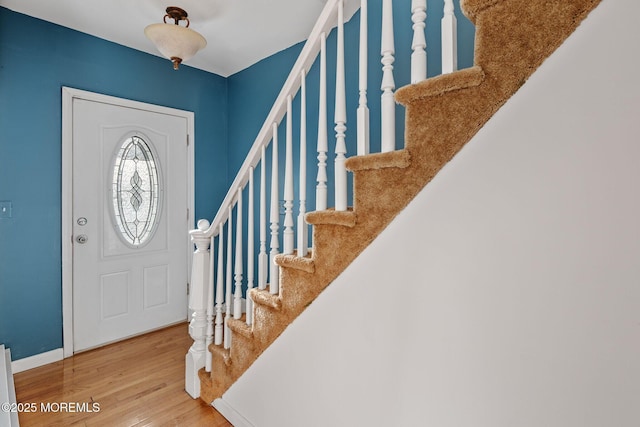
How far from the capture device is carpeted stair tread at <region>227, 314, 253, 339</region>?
63.0 inches

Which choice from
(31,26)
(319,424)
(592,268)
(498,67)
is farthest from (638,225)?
(31,26)

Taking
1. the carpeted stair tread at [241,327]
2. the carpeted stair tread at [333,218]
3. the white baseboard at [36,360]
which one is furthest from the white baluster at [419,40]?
the white baseboard at [36,360]

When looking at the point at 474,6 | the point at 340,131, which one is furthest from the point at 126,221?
the point at 474,6

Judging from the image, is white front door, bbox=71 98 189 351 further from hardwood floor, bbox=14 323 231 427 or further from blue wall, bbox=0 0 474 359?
hardwood floor, bbox=14 323 231 427

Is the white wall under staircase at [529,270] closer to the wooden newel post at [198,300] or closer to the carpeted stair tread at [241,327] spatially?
the carpeted stair tread at [241,327]

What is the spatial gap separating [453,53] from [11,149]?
277 cm

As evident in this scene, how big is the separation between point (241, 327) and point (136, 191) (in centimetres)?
184

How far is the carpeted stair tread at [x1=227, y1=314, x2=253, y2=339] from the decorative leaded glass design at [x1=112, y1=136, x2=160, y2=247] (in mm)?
1600

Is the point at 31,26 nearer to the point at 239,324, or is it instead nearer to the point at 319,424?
the point at 239,324

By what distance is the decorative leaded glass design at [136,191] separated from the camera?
2.75m

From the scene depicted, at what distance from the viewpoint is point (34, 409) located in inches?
74.5

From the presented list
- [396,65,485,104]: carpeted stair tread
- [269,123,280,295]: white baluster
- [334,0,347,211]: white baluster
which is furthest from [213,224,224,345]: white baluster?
[396,65,485,104]: carpeted stair tread

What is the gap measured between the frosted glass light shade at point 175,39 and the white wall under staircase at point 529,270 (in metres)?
1.85

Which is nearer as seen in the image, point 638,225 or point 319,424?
point 638,225
